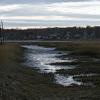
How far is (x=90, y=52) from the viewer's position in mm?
57344

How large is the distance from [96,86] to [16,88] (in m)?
6.19

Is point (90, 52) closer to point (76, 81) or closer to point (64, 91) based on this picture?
point (76, 81)

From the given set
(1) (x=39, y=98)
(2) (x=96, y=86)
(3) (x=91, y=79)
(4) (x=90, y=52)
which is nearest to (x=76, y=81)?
(3) (x=91, y=79)

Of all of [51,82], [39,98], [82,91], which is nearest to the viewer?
[39,98]

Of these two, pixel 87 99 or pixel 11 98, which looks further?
pixel 87 99

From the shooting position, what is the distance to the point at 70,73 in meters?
29.6

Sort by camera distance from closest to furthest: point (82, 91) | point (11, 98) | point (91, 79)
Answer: point (11, 98) → point (82, 91) → point (91, 79)

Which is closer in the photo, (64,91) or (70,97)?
(70,97)

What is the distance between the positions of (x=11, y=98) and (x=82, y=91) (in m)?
5.90

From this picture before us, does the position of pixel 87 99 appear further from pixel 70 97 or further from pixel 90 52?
pixel 90 52

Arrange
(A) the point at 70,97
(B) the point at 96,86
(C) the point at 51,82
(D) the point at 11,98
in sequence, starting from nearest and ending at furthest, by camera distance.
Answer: (D) the point at 11,98 < (A) the point at 70,97 < (B) the point at 96,86 < (C) the point at 51,82

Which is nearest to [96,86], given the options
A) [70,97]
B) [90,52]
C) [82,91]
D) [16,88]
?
[82,91]

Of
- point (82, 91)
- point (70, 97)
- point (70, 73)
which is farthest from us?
point (70, 73)

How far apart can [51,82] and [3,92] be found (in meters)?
8.32
